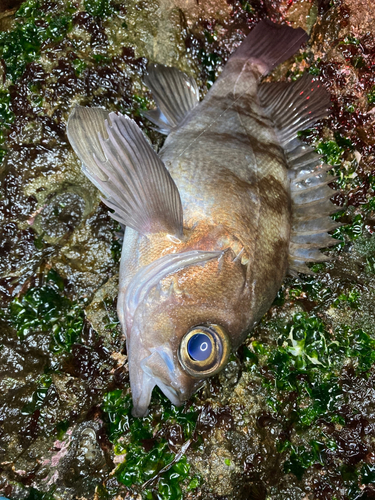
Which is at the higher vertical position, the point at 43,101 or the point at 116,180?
the point at 43,101

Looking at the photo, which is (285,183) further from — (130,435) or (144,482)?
(144,482)

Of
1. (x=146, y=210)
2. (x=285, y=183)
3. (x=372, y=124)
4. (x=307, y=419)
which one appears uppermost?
(x=146, y=210)

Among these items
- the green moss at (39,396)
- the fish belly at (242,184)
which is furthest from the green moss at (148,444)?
the fish belly at (242,184)

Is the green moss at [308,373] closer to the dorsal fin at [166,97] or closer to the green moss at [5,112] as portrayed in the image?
the dorsal fin at [166,97]

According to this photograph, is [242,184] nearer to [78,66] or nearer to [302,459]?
[78,66]

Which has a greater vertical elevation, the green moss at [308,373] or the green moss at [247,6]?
the green moss at [247,6]

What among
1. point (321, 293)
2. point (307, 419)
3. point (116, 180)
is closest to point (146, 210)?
point (116, 180)
